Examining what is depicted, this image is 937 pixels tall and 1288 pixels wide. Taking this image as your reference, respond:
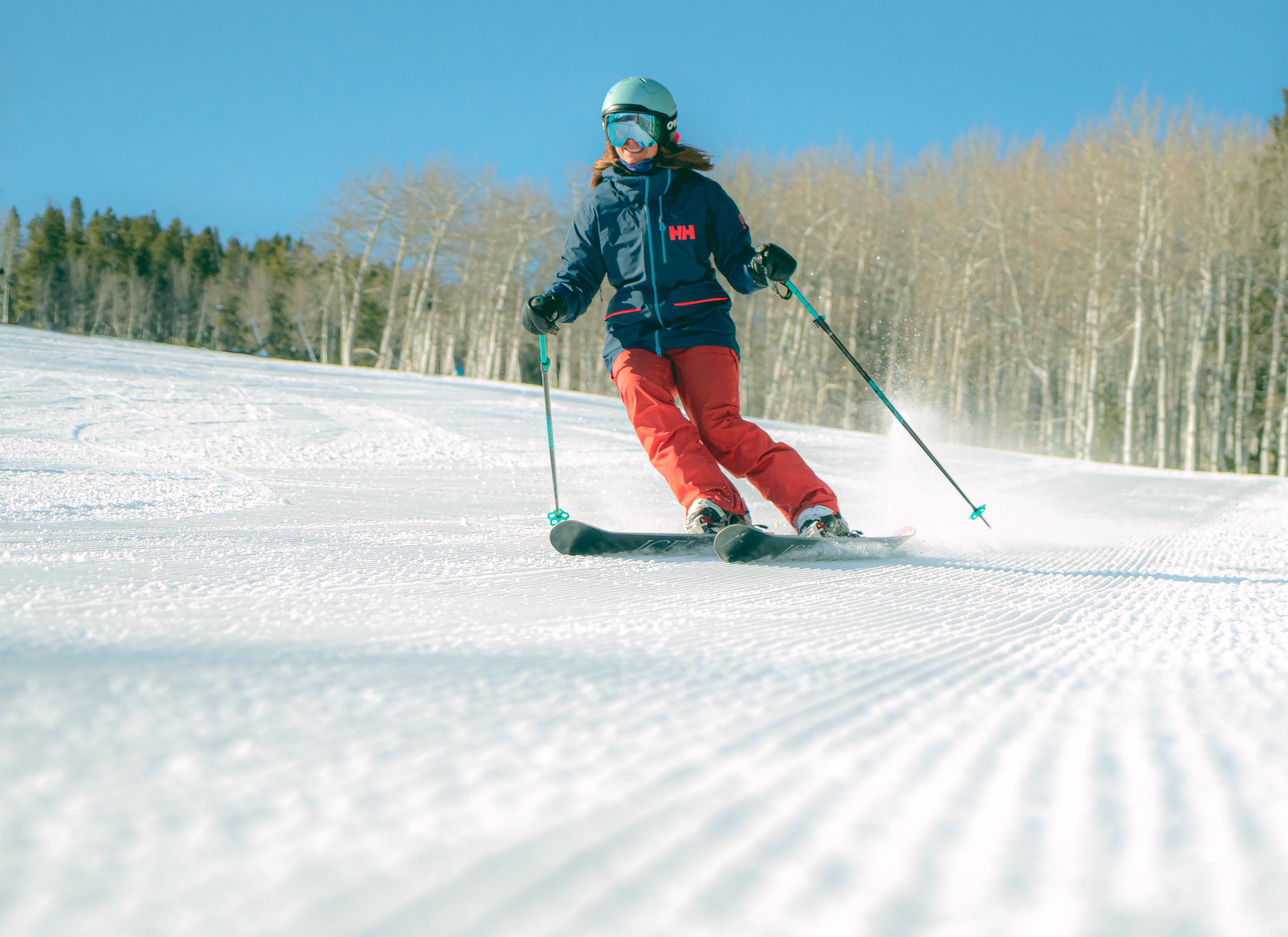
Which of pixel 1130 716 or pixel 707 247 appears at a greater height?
pixel 707 247

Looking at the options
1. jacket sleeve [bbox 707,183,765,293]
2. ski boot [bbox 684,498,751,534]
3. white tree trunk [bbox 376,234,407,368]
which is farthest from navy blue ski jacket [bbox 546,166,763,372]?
white tree trunk [bbox 376,234,407,368]

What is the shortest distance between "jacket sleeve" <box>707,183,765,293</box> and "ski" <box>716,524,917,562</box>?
986mm

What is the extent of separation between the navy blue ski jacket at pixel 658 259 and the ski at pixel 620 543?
28.7 inches

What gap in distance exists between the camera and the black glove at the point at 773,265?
8.88 feet

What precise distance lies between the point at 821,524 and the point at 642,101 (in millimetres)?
1490

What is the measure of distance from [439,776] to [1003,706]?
1.75ft

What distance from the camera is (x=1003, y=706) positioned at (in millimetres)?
785

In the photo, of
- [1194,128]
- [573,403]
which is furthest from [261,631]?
[1194,128]

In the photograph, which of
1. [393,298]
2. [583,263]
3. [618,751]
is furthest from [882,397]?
[393,298]

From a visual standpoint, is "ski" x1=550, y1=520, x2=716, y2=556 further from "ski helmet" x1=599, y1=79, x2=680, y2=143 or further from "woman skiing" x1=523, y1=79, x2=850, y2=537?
"ski helmet" x1=599, y1=79, x2=680, y2=143

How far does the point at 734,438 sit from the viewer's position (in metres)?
2.63

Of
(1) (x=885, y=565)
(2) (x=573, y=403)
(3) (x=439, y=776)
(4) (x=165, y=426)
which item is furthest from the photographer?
(2) (x=573, y=403)

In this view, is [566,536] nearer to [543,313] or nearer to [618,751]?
[543,313]

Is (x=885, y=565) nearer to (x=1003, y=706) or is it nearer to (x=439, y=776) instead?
(x=1003, y=706)
